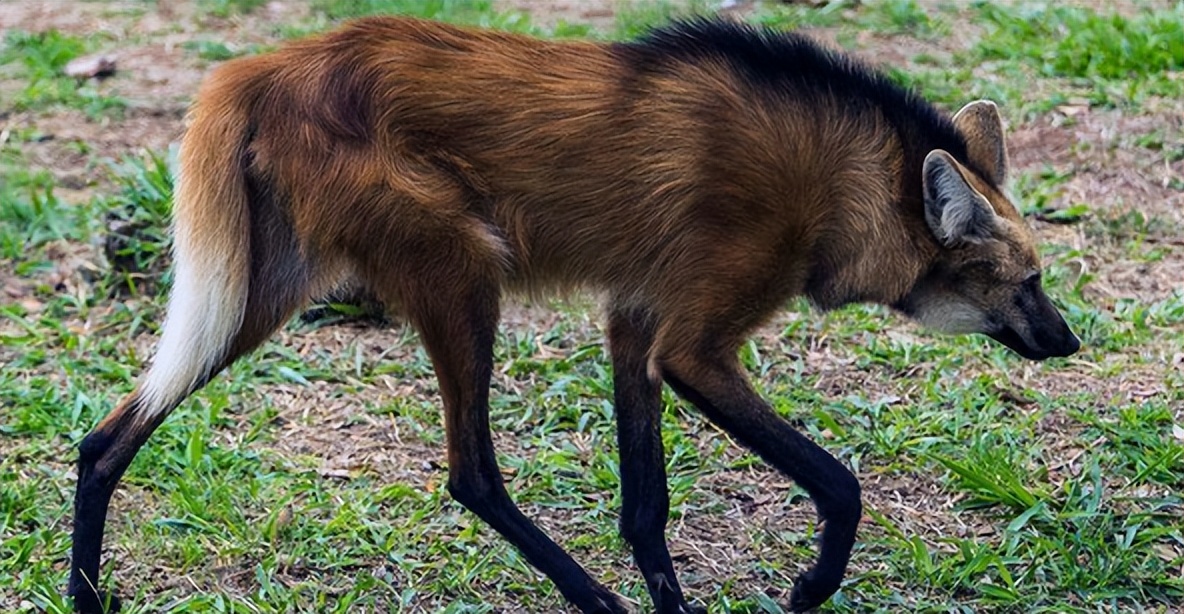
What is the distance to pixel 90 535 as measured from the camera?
10.5ft

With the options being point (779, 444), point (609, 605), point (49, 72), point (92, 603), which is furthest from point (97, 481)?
point (49, 72)

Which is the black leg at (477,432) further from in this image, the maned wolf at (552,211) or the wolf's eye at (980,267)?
the wolf's eye at (980,267)

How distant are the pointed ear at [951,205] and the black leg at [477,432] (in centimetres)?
105

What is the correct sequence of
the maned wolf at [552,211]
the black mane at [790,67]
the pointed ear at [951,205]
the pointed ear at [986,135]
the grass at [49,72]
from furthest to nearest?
the grass at [49,72] < the pointed ear at [986,135] < the black mane at [790,67] < the pointed ear at [951,205] < the maned wolf at [552,211]

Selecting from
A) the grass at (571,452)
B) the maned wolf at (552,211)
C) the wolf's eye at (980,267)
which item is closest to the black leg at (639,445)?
the maned wolf at (552,211)

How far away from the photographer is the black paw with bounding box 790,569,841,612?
315 centimetres

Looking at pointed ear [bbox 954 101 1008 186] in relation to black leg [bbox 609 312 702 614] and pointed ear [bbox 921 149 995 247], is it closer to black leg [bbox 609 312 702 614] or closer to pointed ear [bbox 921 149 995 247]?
pointed ear [bbox 921 149 995 247]

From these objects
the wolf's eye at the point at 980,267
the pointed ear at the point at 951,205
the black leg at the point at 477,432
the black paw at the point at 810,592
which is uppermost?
the pointed ear at the point at 951,205

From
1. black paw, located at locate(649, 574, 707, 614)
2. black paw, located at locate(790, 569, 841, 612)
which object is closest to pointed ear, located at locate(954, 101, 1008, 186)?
black paw, located at locate(790, 569, 841, 612)

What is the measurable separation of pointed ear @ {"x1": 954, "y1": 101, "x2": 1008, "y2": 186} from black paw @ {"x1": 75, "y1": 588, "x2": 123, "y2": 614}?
7.86 feet

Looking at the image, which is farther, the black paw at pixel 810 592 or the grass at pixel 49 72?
the grass at pixel 49 72

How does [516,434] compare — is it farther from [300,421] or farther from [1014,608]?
[1014,608]

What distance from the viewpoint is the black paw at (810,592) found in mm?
3148

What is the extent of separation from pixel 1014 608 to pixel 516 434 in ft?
4.94
